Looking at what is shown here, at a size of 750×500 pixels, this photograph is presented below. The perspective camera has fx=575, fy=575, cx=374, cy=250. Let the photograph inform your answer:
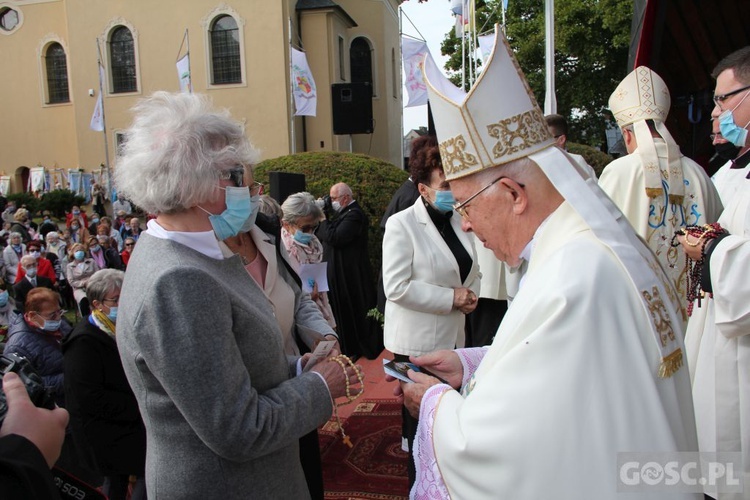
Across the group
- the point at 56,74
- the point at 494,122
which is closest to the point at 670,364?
the point at 494,122

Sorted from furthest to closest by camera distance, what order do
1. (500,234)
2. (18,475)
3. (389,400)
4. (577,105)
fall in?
(577,105) < (389,400) < (500,234) < (18,475)

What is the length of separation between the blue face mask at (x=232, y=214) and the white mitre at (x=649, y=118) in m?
2.49

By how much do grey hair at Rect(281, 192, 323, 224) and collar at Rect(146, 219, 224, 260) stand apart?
343 centimetres

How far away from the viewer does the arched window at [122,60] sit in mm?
25391

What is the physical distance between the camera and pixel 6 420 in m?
1.33

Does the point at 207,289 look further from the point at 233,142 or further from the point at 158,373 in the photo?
the point at 233,142

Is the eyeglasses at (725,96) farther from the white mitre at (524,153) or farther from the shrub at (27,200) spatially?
the shrub at (27,200)

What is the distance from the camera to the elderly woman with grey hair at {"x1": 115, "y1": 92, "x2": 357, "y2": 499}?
164 cm

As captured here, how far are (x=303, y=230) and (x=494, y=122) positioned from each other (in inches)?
156

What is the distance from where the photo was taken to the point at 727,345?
2.66 meters

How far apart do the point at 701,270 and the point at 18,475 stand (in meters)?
2.69

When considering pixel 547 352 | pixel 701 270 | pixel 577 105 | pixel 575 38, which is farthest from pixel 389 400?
pixel 577 105

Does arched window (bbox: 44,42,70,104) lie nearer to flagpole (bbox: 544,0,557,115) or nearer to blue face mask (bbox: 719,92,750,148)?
flagpole (bbox: 544,0,557,115)

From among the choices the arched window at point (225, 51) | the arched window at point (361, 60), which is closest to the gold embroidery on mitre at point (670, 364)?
the arched window at point (225, 51)
